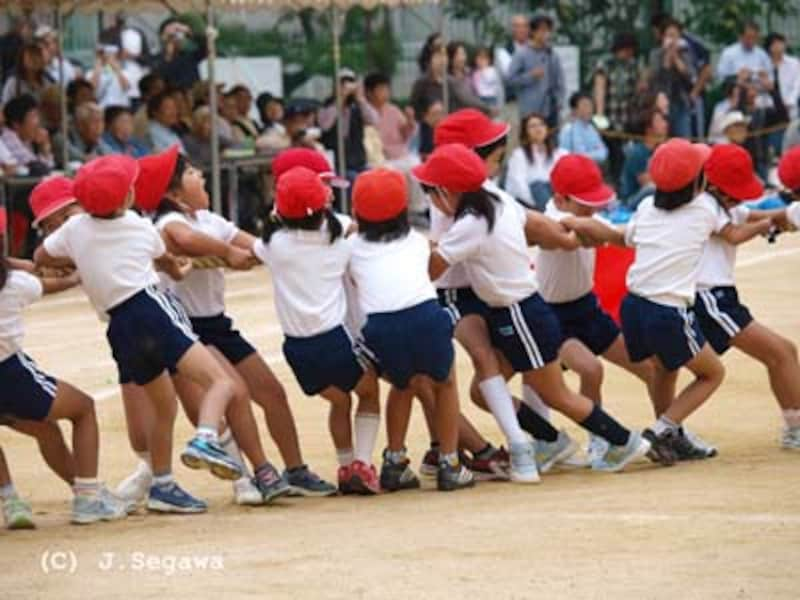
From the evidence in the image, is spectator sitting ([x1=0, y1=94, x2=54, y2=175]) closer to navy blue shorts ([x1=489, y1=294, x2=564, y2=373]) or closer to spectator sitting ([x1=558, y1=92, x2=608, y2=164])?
spectator sitting ([x1=558, y1=92, x2=608, y2=164])

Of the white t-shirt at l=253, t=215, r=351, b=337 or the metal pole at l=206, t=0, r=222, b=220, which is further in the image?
the metal pole at l=206, t=0, r=222, b=220

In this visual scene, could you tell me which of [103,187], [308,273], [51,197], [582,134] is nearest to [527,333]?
[308,273]

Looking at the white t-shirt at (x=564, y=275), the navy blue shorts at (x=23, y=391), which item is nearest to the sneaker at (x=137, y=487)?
the navy blue shorts at (x=23, y=391)

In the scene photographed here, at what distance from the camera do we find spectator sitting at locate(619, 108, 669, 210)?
995 inches

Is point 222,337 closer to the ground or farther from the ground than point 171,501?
farther from the ground

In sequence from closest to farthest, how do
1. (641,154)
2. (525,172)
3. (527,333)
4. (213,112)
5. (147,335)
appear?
(147,335) → (527,333) → (213,112) → (525,172) → (641,154)

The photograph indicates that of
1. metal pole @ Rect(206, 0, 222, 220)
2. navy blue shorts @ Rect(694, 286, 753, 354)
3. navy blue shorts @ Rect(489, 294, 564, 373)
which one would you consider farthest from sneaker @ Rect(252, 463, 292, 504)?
metal pole @ Rect(206, 0, 222, 220)

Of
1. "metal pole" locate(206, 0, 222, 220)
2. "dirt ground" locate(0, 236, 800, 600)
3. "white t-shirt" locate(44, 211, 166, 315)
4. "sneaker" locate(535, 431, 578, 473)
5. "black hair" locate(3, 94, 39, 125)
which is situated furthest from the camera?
"metal pole" locate(206, 0, 222, 220)

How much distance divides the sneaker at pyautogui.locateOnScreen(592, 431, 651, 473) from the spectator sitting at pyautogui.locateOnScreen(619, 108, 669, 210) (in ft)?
44.3

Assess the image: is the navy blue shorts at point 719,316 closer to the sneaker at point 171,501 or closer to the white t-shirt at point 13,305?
the sneaker at point 171,501

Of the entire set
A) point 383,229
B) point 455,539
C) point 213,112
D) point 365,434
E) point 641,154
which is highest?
point 383,229

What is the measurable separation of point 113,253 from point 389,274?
1193 mm

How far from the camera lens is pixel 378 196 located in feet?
35.0

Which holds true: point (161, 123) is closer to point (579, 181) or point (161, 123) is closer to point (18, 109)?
point (18, 109)
